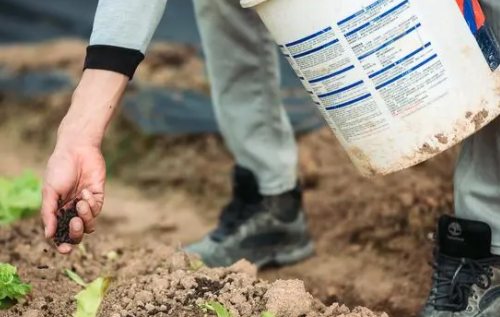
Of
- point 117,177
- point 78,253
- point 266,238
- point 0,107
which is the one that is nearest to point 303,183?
point 266,238

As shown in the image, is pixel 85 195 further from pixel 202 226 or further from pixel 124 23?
pixel 202 226

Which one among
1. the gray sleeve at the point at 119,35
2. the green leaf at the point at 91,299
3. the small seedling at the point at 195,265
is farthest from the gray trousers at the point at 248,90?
the green leaf at the point at 91,299

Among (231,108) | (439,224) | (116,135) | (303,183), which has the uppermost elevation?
(231,108)

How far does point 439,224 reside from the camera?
1.80 metres

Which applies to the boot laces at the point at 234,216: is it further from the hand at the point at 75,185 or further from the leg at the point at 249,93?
the hand at the point at 75,185

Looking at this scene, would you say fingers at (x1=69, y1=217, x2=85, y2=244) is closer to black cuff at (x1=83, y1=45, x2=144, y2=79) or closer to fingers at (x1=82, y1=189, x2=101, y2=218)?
fingers at (x1=82, y1=189, x2=101, y2=218)

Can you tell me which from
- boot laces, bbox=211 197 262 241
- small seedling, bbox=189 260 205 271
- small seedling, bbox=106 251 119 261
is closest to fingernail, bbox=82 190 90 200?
small seedling, bbox=189 260 205 271

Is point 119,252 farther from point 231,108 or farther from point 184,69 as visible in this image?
point 184,69

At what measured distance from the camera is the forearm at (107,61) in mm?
1521

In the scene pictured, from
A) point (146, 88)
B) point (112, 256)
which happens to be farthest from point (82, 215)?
point (146, 88)

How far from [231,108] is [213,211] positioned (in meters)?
0.76

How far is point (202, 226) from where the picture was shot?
2.85 m

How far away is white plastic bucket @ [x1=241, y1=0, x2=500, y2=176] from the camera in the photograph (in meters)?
1.51

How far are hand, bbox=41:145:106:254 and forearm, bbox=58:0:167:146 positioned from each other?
0.12 feet
